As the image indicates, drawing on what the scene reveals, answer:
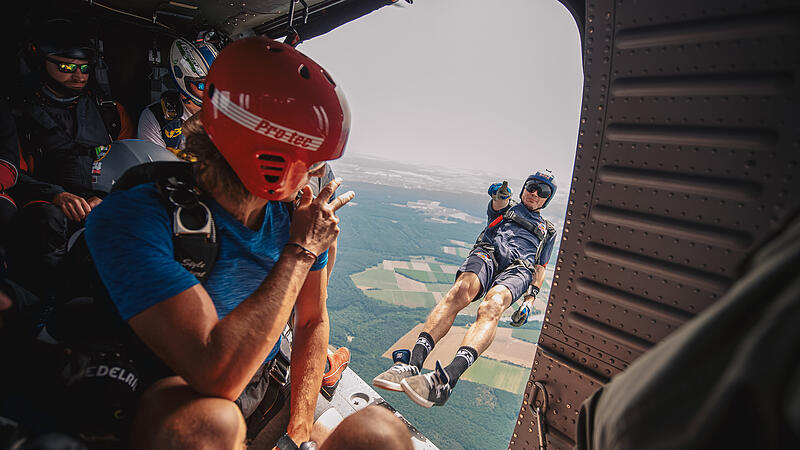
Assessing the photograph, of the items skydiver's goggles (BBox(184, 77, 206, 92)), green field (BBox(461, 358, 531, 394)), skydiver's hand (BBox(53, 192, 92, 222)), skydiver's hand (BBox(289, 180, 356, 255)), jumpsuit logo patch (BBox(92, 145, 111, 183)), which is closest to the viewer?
skydiver's hand (BBox(289, 180, 356, 255))

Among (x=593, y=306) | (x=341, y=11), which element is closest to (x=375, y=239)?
(x=341, y=11)

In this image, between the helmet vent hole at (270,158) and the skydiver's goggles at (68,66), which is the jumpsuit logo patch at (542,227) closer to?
the helmet vent hole at (270,158)

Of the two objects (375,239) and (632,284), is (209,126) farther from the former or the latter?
(375,239)

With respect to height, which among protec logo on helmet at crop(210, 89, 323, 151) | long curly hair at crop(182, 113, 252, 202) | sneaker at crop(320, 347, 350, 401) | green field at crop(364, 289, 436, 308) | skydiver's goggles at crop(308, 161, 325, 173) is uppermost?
protec logo on helmet at crop(210, 89, 323, 151)

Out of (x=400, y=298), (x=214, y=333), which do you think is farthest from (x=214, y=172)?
(x=400, y=298)

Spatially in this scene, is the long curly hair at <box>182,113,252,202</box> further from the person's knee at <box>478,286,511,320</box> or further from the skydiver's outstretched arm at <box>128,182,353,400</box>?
the person's knee at <box>478,286,511,320</box>

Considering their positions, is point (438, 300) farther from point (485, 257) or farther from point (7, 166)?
point (7, 166)

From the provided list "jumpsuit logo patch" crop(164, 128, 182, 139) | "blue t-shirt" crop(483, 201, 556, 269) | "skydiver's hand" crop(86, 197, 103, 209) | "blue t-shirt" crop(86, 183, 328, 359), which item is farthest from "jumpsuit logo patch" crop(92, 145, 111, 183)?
"blue t-shirt" crop(483, 201, 556, 269)
